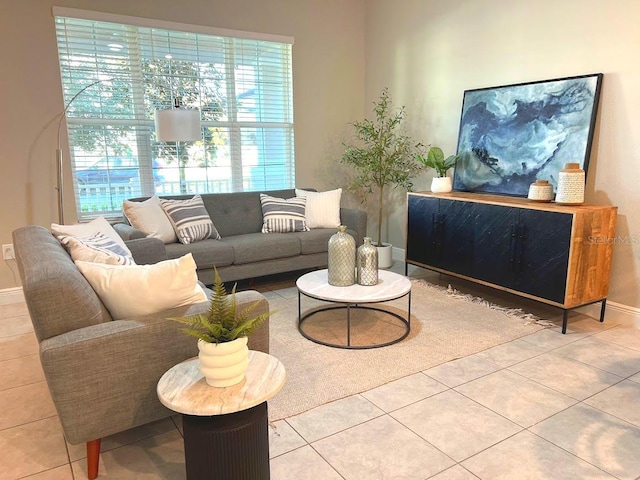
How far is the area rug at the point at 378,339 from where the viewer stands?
247 centimetres

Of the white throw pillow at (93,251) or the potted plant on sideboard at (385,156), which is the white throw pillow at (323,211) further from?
the white throw pillow at (93,251)

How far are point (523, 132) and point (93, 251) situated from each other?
320 centimetres

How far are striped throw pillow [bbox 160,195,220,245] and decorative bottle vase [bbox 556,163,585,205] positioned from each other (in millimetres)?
2737

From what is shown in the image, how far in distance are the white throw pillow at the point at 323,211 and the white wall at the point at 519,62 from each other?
1.00m

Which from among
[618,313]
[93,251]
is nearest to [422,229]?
[618,313]

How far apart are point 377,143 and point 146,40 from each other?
2352 millimetres

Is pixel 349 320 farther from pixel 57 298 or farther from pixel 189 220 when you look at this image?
pixel 57 298

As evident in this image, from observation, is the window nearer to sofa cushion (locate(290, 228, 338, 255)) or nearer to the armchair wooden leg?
sofa cushion (locate(290, 228, 338, 255))

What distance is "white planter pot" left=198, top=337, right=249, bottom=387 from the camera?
4.94 feet

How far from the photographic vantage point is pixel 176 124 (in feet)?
12.0

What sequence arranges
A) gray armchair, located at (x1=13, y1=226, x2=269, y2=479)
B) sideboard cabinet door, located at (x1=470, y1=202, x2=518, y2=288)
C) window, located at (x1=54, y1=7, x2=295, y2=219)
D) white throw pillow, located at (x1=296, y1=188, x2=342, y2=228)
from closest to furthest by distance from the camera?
1. gray armchair, located at (x1=13, y1=226, x2=269, y2=479)
2. sideboard cabinet door, located at (x1=470, y1=202, x2=518, y2=288)
3. window, located at (x1=54, y1=7, x2=295, y2=219)
4. white throw pillow, located at (x1=296, y1=188, x2=342, y2=228)

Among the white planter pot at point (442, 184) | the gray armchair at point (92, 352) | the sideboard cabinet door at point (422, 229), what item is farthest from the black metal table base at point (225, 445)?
the white planter pot at point (442, 184)

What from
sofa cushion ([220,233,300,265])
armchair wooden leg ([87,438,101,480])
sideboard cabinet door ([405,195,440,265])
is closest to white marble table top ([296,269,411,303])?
sofa cushion ([220,233,300,265])

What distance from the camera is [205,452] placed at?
150 centimetres
